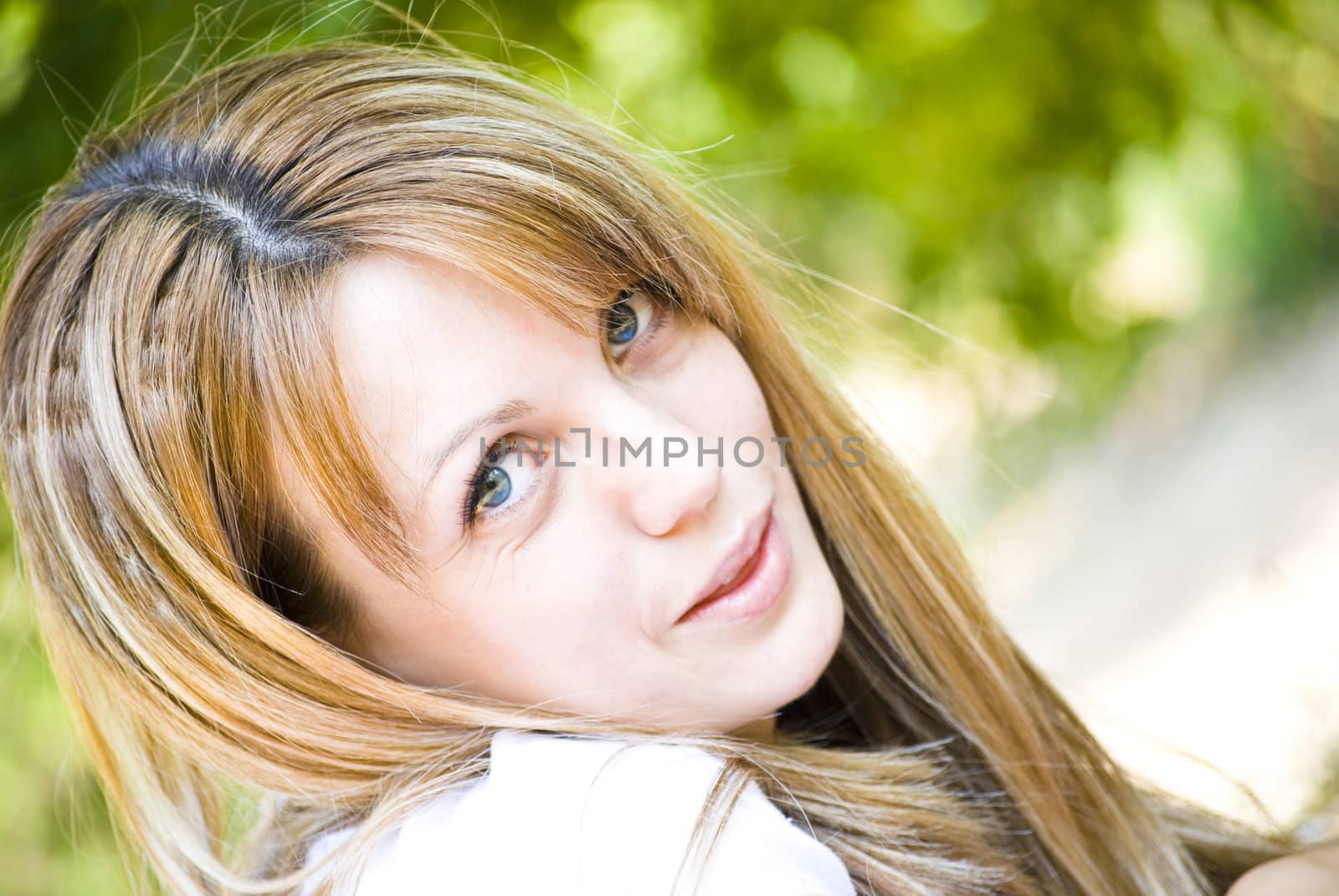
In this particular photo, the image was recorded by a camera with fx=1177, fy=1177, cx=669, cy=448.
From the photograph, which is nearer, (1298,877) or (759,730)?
(1298,877)

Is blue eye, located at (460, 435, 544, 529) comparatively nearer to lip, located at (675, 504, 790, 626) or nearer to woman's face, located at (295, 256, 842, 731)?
woman's face, located at (295, 256, 842, 731)

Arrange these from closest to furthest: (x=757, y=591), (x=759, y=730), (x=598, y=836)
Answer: (x=598, y=836) < (x=757, y=591) < (x=759, y=730)

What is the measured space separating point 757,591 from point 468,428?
0.42 metres

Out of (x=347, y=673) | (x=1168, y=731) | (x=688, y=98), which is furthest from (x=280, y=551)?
(x=1168, y=731)

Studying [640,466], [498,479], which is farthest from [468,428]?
[640,466]

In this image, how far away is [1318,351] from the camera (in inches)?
155

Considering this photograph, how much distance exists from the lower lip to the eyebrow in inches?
12.9

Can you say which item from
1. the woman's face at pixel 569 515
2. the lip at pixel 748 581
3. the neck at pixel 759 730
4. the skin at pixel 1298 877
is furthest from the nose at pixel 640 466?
the skin at pixel 1298 877

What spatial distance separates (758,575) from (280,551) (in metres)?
0.58

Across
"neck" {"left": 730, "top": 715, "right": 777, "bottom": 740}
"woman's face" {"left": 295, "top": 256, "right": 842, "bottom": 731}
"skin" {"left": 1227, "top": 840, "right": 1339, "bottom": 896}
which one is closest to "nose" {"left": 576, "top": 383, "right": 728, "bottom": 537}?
"woman's face" {"left": 295, "top": 256, "right": 842, "bottom": 731}

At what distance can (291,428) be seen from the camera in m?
1.31

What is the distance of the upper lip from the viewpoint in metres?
1.39

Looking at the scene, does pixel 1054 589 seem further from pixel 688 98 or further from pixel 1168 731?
pixel 688 98

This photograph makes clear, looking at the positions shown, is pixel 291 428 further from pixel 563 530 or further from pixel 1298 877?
pixel 1298 877
